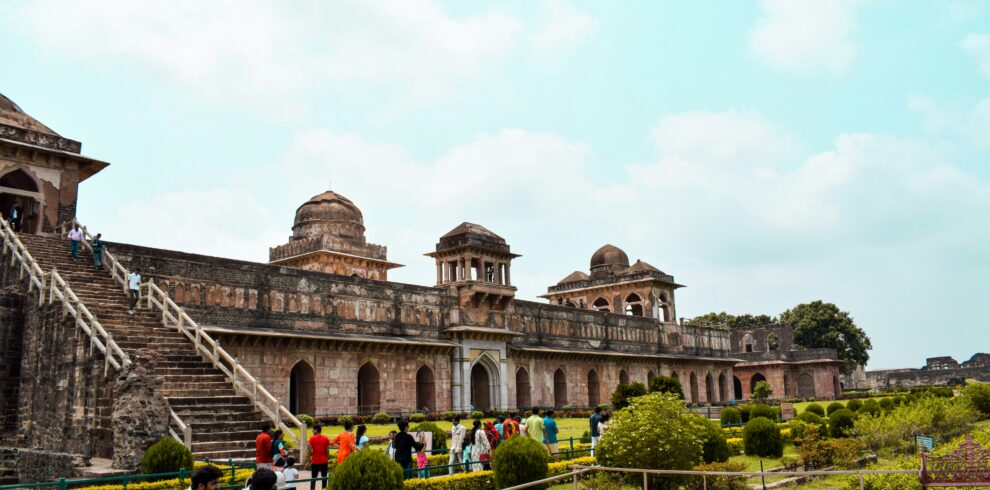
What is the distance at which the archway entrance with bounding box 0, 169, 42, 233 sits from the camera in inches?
1042

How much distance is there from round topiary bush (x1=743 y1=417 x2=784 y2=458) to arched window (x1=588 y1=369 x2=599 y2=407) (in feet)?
79.5

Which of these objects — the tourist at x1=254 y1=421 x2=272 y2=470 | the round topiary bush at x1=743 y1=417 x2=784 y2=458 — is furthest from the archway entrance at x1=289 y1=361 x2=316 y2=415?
the tourist at x1=254 y1=421 x2=272 y2=470

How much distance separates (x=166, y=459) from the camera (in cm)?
1286

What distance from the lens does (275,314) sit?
2914cm

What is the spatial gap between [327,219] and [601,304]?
20.7 m

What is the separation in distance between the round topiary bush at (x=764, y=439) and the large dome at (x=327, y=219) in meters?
30.2

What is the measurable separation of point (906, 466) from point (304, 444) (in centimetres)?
1074

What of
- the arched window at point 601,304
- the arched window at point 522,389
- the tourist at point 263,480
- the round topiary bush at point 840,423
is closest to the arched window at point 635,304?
the arched window at point 601,304

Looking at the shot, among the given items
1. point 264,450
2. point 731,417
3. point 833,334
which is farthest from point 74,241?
point 833,334

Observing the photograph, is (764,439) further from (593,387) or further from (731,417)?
(593,387)

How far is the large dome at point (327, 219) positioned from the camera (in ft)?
150

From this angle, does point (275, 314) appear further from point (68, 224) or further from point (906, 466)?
point (906, 466)

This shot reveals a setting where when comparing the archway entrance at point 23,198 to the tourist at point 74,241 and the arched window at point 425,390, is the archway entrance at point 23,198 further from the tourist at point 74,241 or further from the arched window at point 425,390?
the arched window at point 425,390

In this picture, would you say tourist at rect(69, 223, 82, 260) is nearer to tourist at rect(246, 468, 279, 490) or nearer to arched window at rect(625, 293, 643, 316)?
tourist at rect(246, 468, 279, 490)
